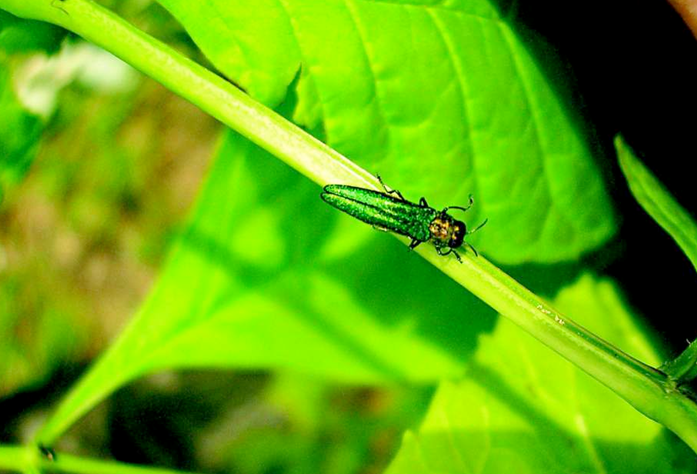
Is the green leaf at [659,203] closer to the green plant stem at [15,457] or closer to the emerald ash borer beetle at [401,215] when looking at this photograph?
the emerald ash borer beetle at [401,215]

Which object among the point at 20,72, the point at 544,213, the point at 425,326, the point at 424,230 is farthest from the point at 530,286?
the point at 20,72

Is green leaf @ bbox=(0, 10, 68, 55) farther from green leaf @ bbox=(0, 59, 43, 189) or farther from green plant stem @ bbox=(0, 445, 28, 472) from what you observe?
green plant stem @ bbox=(0, 445, 28, 472)

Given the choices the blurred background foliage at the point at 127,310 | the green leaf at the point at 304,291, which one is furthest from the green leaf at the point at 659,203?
the blurred background foliage at the point at 127,310

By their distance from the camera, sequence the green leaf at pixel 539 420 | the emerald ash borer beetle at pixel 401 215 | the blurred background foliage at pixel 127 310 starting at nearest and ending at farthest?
the green leaf at pixel 539 420 < the emerald ash borer beetle at pixel 401 215 < the blurred background foliage at pixel 127 310

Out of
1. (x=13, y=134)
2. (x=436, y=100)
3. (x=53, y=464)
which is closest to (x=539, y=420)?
(x=436, y=100)

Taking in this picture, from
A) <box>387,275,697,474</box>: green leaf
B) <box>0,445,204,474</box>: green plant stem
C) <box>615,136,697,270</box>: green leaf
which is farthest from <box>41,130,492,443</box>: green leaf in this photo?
<box>615,136,697,270</box>: green leaf
